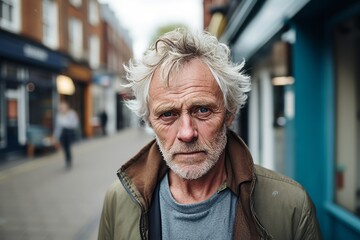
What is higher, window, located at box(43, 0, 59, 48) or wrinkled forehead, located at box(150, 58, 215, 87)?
window, located at box(43, 0, 59, 48)

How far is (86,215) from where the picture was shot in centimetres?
493

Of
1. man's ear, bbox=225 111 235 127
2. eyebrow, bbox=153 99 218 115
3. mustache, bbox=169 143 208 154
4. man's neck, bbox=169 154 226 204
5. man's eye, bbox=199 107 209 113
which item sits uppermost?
eyebrow, bbox=153 99 218 115

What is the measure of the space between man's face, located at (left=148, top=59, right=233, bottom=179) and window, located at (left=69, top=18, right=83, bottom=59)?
9155 mm

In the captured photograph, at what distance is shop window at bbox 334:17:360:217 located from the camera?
309 cm

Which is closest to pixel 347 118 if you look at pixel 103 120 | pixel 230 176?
pixel 230 176

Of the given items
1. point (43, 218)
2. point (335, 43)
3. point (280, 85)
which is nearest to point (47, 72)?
point (43, 218)

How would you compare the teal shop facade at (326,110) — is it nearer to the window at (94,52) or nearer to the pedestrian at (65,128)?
the pedestrian at (65,128)

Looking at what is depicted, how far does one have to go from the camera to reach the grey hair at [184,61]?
149 centimetres

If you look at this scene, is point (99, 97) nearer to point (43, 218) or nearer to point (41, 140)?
point (41, 140)

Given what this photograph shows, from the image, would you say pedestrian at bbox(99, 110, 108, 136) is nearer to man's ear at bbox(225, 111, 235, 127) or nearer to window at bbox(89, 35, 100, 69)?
window at bbox(89, 35, 100, 69)

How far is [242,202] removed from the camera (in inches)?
55.9

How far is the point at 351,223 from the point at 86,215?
12.4ft

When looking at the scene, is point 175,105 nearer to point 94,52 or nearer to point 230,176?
point 230,176

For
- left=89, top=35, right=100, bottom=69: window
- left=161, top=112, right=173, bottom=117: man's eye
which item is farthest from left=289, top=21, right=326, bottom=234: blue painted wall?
left=89, top=35, right=100, bottom=69: window
